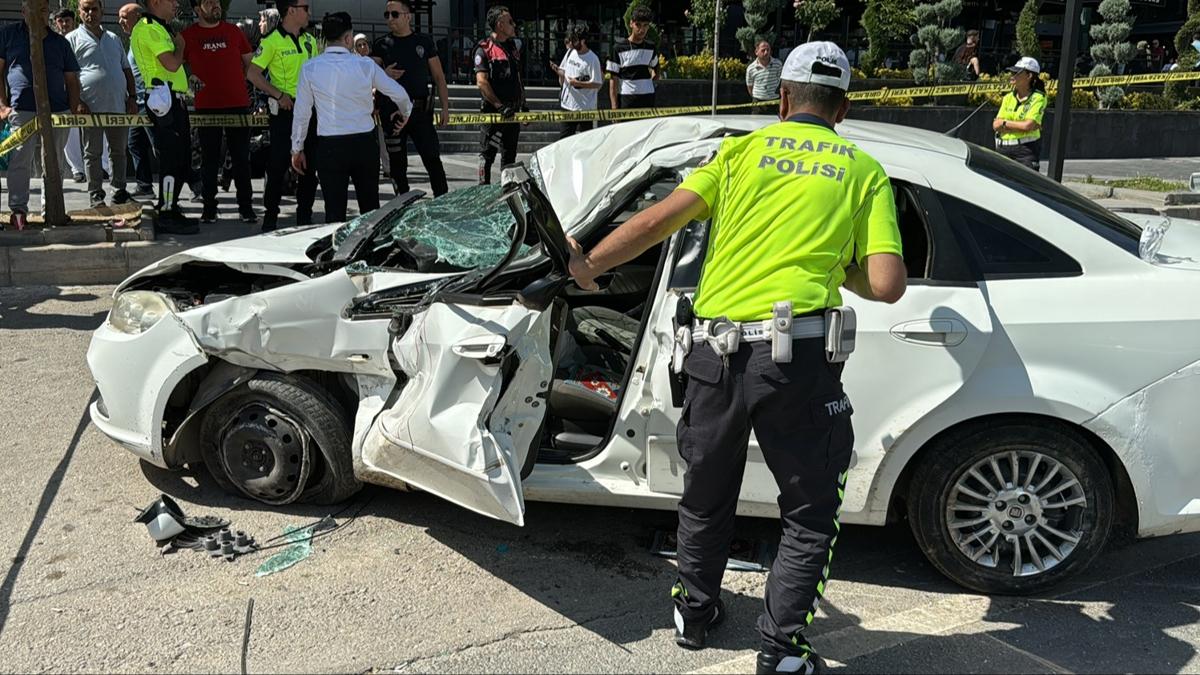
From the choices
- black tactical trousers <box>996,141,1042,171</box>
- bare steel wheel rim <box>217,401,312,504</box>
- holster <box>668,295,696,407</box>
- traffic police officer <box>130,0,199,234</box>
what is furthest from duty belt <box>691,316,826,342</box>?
black tactical trousers <box>996,141,1042,171</box>

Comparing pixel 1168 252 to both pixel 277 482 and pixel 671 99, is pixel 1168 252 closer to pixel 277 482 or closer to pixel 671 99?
pixel 277 482

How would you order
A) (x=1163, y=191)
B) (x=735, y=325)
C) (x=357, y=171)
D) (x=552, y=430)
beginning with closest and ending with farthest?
(x=735, y=325)
(x=552, y=430)
(x=357, y=171)
(x=1163, y=191)

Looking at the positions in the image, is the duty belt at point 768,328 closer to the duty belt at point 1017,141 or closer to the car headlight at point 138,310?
the car headlight at point 138,310

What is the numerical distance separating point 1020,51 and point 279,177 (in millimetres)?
17126

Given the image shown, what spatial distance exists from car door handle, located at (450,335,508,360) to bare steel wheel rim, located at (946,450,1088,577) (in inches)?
62.7

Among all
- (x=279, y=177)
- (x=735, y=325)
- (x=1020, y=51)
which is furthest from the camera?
(x=1020, y=51)

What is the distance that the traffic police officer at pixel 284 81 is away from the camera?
859 centimetres

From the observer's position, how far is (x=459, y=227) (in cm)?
443

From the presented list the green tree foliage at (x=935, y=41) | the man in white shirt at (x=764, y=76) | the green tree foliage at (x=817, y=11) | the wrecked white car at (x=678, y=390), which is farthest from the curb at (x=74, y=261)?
the green tree foliage at (x=935, y=41)

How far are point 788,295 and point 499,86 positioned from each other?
27.5ft

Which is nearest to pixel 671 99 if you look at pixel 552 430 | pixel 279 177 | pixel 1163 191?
pixel 1163 191

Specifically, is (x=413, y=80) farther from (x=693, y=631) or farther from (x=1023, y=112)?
(x=693, y=631)

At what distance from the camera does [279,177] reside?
8.89 metres

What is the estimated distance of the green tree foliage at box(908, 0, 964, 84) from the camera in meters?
19.8
